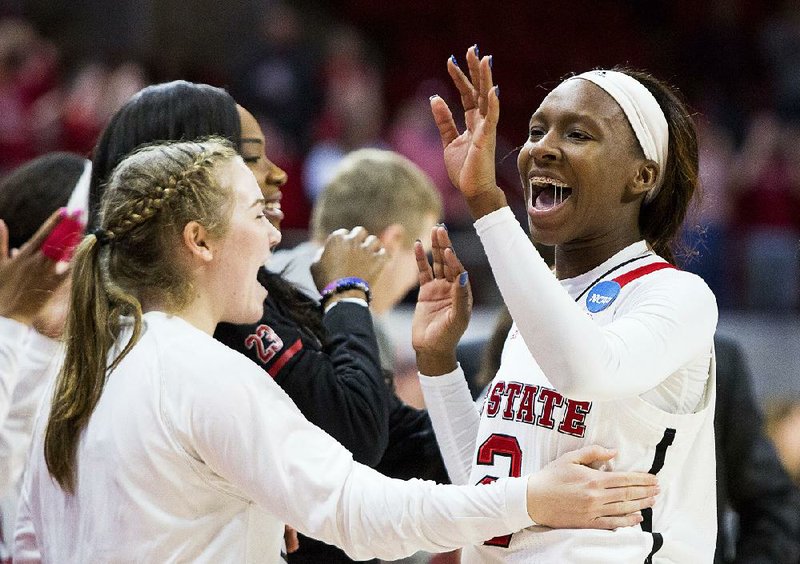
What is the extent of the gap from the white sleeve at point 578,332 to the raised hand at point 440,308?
1.92 ft

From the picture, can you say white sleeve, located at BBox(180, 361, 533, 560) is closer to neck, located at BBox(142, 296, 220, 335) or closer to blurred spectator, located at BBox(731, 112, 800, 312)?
neck, located at BBox(142, 296, 220, 335)

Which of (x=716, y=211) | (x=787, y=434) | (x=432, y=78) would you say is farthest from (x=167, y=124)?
(x=432, y=78)

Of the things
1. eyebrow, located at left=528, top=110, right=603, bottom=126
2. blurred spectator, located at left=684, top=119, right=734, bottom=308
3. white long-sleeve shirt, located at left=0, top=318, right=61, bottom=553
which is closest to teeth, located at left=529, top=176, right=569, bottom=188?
Result: eyebrow, located at left=528, top=110, right=603, bottom=126

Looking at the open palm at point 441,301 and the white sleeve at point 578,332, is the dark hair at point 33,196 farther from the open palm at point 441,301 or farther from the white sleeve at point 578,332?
the white sleeve at point 578,332

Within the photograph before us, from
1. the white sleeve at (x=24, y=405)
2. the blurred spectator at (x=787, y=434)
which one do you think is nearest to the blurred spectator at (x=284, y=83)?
the blurred spectator at (x=787, y=434)

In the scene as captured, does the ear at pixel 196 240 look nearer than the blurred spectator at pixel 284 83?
Yes

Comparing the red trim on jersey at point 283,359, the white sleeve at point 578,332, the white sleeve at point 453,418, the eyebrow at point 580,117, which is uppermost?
the eyebrow at point 580,117

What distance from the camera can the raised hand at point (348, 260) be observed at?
2.91 meters

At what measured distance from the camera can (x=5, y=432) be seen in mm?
3117

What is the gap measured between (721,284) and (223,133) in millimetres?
6369

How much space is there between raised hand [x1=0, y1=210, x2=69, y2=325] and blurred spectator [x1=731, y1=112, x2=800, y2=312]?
622cm

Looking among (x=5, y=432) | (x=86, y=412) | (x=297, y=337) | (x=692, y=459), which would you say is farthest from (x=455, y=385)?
(x=5, y=432)

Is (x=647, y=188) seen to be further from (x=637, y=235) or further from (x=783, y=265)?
(x=783, y=265)

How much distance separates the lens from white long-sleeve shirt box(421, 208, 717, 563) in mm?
2105
